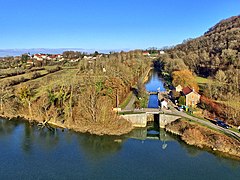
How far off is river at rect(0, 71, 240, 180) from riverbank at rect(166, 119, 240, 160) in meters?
0.83

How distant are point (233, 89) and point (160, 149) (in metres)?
18.9

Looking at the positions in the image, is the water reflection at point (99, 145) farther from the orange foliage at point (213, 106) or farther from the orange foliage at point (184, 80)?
the orange foliage at point (184, 80)

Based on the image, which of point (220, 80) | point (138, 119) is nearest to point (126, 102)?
point (138, 119)

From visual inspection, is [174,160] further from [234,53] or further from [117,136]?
[234,53]

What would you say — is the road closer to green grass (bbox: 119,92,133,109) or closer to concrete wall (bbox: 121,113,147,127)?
concrete wall (bbox: 121,113,147,127)

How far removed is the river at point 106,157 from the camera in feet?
71.6

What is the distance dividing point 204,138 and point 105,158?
37.2 feet

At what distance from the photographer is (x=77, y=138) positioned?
97.1ft

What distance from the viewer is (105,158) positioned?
25.2 metres

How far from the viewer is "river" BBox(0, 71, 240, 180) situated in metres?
21.8

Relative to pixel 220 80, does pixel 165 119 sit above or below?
below

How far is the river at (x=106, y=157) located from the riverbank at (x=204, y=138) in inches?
32.8

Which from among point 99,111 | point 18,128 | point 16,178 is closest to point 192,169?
point 99,111

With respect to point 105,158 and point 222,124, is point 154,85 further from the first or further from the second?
point 105,158
